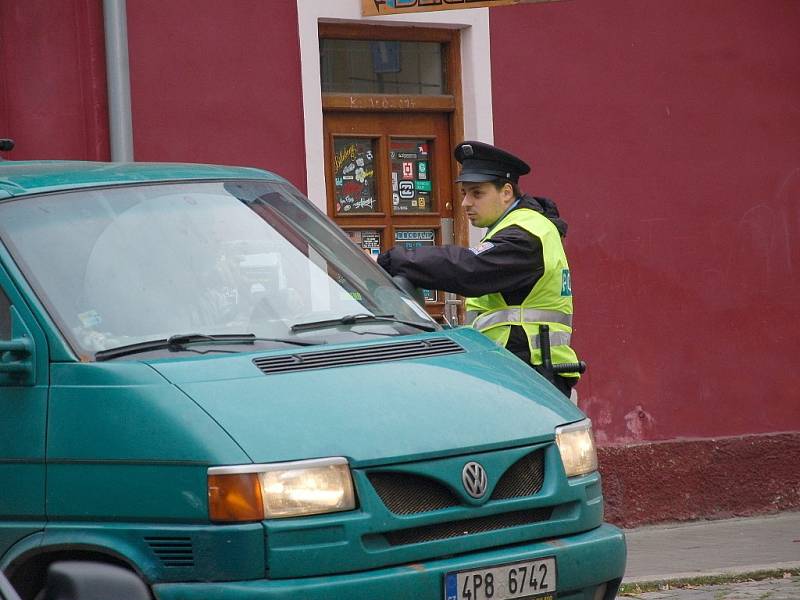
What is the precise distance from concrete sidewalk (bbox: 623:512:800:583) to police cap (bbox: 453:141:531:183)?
2202 mm

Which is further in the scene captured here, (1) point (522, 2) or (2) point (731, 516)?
(2) point (731, 516)

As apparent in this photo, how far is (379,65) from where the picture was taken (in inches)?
396

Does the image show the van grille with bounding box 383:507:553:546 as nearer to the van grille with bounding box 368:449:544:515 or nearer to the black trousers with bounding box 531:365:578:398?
the van grille with bounding box 368:449:544:515

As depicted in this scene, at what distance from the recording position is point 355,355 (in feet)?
15.9

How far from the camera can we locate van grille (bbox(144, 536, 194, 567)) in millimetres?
4289

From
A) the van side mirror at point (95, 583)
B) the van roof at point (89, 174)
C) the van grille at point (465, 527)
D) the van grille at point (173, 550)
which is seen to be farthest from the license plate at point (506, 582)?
the van roof at point (89, 174)

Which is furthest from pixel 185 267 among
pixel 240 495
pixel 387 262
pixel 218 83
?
pixel 218 83

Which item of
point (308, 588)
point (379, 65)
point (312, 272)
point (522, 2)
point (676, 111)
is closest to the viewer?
point (308, 588)

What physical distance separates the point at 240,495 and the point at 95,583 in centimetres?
45

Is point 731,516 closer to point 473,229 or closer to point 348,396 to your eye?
point 473,229

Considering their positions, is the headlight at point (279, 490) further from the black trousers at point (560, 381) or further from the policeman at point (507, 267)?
the black trousers at point (560, 381)

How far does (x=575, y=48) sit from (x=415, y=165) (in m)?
1.33

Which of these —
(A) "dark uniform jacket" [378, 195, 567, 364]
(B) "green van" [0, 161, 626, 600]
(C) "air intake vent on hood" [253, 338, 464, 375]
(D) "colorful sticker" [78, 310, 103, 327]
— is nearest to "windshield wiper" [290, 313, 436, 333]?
(B) "green van" [0, 161, 626, 600]

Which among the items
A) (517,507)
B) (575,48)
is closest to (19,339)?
(517,507)
